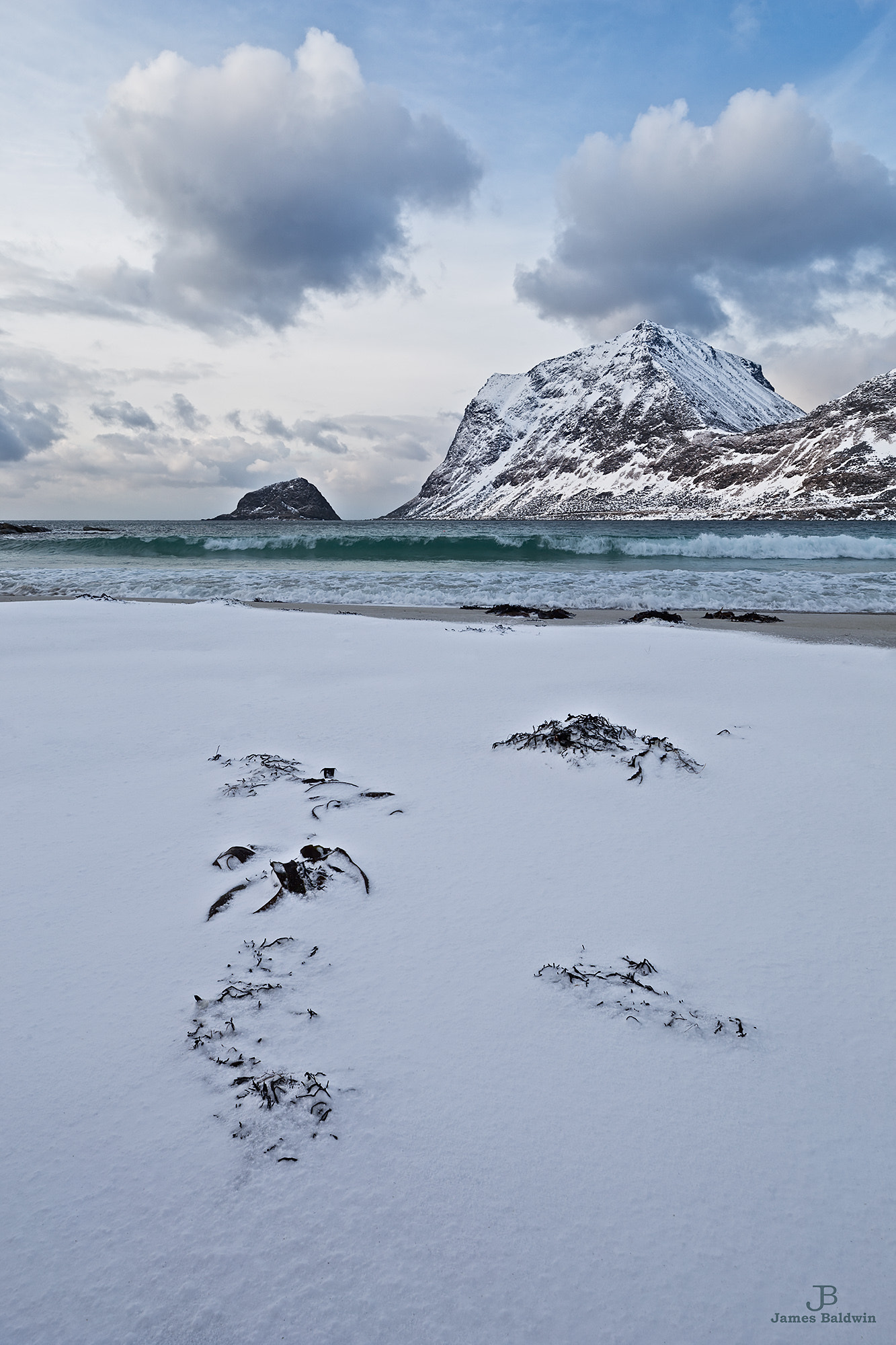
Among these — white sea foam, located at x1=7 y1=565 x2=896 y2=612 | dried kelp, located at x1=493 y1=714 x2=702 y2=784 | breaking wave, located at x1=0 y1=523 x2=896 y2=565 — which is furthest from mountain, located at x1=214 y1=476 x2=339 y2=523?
dried kelp, located at x1=493 y1=714 x2=702 y2=784

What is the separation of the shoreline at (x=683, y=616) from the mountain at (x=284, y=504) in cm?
15806

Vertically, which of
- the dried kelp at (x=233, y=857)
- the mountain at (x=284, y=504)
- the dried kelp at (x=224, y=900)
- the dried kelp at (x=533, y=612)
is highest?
the mountain at (x=284, y=504)

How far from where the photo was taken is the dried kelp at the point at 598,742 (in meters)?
2.82

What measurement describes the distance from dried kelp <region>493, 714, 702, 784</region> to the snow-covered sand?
0.30 ft

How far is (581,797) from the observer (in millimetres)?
2521

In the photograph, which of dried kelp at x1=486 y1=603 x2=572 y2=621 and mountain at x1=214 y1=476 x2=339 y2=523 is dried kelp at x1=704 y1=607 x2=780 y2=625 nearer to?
dried kelp at x1=486 y1=603 x2=572 y2=621

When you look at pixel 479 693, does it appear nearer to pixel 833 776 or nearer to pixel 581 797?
pixel 581 797

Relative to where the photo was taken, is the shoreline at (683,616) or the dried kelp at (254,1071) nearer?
the dried kelp at (254,1071)

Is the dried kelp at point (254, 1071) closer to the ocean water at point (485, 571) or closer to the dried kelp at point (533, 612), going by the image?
the dried kelp at point (533, 612)

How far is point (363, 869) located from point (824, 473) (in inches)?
5215

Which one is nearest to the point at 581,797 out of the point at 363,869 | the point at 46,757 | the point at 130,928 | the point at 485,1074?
the point at 363,869

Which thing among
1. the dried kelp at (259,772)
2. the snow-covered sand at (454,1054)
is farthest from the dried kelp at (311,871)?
the dried kelp at (259,772)

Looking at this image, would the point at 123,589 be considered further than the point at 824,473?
No

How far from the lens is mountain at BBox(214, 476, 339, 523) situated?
164 metres
